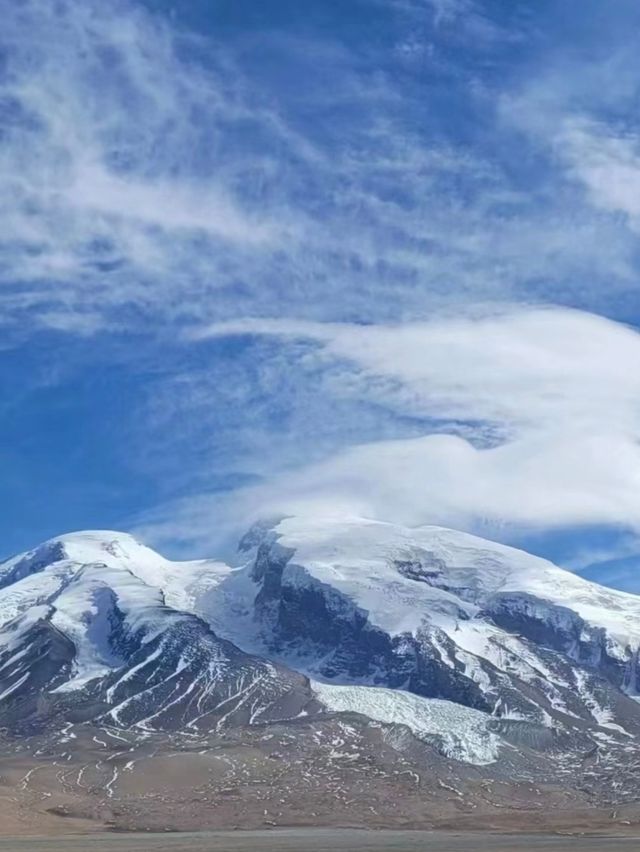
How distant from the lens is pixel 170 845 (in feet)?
616

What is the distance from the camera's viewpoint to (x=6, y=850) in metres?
178

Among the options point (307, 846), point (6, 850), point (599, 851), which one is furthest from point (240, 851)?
point (599, 851)

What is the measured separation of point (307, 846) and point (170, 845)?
20423 millimetres

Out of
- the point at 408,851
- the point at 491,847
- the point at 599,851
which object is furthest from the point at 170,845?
the point at 599,851

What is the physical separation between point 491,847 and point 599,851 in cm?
1899

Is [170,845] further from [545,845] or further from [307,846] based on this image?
[545,845]

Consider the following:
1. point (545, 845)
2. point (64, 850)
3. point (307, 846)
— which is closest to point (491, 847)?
point (545, 845)

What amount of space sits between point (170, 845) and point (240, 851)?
19.8 metres

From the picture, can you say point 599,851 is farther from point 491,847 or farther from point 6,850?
point 6,850

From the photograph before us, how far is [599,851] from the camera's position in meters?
176

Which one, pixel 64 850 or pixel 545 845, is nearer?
pixel 64 850

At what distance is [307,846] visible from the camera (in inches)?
7298

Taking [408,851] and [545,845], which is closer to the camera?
[408,851]

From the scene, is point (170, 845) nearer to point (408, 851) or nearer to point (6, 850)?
point (6, 850)
